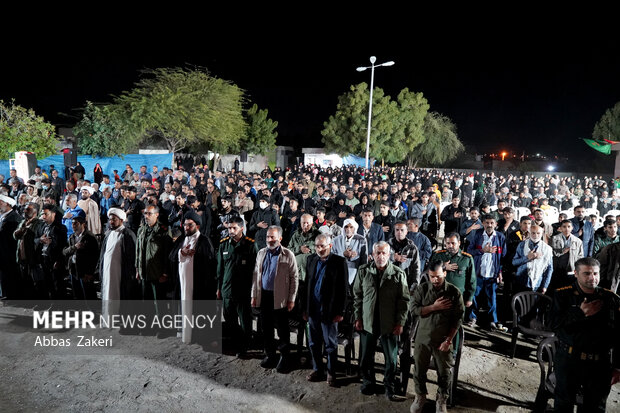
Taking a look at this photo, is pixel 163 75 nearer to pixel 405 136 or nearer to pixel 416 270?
pixel 405 136

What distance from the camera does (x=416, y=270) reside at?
19.8 ft

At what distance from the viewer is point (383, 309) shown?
4.62 m

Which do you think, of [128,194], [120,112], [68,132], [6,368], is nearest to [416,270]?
[6,368]

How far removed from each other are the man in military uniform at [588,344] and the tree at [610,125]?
53727 millimetres

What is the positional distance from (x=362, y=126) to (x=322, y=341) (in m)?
40.1

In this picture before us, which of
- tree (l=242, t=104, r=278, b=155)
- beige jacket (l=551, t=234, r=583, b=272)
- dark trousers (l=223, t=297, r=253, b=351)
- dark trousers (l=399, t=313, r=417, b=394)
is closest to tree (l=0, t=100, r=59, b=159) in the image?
dark trousers (l=223, t=297, r=253, b=351)

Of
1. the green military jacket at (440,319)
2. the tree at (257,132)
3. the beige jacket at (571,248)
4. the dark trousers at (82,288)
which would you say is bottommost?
the dark trousers at (82,288)

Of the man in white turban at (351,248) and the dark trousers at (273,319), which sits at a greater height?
the man in white turban at (351,248)

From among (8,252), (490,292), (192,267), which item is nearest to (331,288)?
(192,267)

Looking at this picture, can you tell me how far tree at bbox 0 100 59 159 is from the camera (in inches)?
800

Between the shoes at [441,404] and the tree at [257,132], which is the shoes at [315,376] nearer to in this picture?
the shoes at [441,404]

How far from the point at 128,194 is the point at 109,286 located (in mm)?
4377

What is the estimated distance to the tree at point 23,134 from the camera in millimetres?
20327

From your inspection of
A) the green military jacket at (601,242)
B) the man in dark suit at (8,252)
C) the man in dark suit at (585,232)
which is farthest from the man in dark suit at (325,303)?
the man in dark suit at (8,252)
